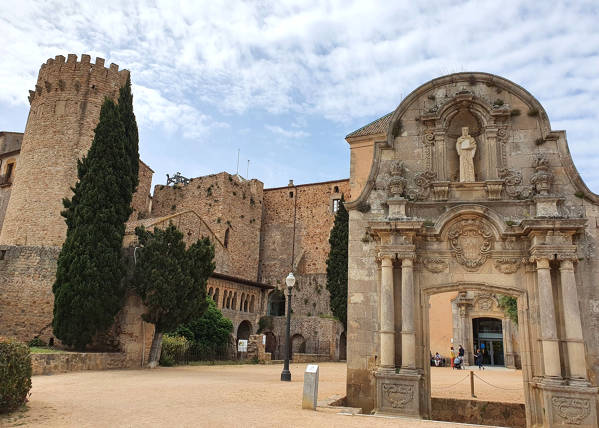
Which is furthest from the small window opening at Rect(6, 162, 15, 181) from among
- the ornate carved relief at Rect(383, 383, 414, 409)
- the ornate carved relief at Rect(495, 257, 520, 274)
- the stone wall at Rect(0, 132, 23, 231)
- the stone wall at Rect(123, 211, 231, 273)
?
the ornate carved relief at Rect(495, 257, 520, 274)

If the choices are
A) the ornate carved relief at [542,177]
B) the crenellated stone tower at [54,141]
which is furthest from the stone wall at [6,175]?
the ornate carved relief at [542,177]

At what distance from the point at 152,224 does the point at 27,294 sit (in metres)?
6.59

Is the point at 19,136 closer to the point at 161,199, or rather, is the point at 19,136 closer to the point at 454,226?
the point at 161,199

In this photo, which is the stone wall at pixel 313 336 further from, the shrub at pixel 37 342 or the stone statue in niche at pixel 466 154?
the stone statue in niche at pixel 466 154

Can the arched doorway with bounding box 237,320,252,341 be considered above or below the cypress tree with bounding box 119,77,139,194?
below

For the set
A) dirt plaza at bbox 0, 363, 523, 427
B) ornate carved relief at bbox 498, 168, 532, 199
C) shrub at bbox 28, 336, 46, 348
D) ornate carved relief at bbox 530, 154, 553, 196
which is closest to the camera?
dirt plaza at bbox 0, 363, 523, 427

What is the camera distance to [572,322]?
873cm

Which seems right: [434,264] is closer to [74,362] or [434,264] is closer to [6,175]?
[74,362]

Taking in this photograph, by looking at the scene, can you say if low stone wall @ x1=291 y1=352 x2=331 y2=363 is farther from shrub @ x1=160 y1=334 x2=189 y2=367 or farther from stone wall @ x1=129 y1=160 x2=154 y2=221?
stone wall @ x1=129 y1=160 x2=154 y2=221

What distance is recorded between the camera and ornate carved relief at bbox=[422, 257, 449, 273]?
9.89 meters

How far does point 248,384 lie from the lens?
12812mm

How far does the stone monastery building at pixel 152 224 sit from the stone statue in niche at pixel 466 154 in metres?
13.1

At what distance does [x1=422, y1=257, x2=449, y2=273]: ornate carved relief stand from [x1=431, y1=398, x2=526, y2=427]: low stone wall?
3574mm

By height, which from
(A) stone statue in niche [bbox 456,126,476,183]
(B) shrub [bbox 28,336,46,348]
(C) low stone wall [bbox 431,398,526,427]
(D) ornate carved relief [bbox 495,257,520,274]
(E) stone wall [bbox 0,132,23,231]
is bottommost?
(C) low stone wall [bbox 431,398,526,427]
